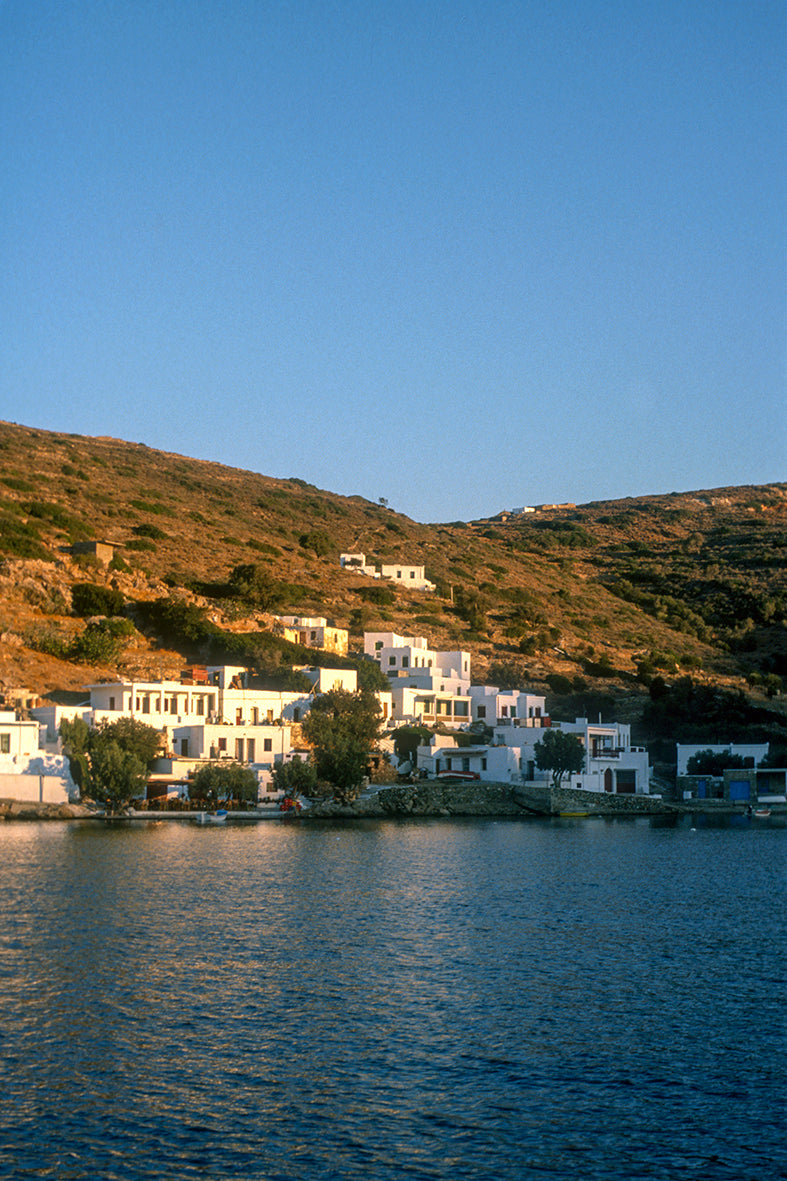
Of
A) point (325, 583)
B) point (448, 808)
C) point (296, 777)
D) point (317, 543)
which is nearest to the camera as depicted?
point (296, 777)

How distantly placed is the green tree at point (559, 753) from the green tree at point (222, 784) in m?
20.4

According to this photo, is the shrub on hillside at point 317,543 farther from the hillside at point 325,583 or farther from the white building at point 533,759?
the white building at point 533,759

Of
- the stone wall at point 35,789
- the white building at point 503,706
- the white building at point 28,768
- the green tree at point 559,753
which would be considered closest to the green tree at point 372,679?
the white building at point 503,706

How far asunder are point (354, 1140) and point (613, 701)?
79.2 meters

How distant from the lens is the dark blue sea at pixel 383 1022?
15547mm

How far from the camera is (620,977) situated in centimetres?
2628

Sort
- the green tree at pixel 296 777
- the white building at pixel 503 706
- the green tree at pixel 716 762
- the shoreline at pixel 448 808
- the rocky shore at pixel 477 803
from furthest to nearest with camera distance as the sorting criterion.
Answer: the white building at pixel 503 706, the green tree at pixel 716 762, the rocky shore at pixel 477 803, the green tree at pixel 296 777, the shoreline at pixel 448 808

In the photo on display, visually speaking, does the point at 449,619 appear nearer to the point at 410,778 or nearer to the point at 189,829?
the point at 410,778

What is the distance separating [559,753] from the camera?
7306 centimetres

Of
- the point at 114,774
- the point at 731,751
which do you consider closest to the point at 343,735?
the point at 114,774

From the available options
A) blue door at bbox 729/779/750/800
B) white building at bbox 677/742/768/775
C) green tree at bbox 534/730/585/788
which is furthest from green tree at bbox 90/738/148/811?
blue door at bbox 729/779/750/800

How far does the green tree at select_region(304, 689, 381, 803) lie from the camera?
209 feet

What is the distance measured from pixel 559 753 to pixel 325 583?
141ft

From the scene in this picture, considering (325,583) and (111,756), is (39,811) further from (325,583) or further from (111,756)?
(325,583)
